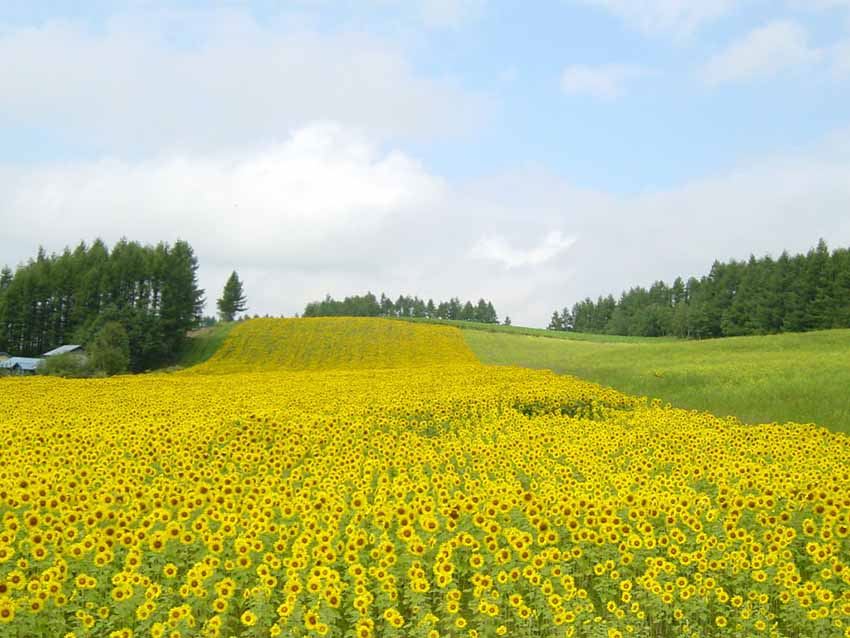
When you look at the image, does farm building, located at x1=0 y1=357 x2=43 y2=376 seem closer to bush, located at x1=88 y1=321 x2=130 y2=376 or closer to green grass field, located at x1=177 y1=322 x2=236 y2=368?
bush, located at x1=88 y1=321 x2=130 y2=376

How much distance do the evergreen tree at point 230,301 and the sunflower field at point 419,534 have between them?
4063 inches

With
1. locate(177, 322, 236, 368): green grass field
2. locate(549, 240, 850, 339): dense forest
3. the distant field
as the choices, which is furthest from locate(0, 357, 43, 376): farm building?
locate(549, 240, 850, 339): dense forest

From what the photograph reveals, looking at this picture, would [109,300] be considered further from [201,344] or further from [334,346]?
[334,346]

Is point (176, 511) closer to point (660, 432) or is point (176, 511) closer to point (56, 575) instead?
point (56, 575)

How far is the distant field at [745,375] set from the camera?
23266 mm

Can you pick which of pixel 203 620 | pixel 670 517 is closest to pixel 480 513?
pixel 670 517

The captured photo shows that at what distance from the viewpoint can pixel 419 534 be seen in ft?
28.8

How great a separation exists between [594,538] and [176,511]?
17.5ft


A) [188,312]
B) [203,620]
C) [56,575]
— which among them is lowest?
[203,620]

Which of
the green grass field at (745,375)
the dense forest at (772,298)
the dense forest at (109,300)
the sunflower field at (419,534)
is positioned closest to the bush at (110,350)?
the dense forest at (109,300)

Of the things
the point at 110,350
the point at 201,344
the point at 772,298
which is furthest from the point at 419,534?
the point at 772,298

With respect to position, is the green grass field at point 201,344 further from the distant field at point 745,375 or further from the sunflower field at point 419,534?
the sunflower field at point 419,534

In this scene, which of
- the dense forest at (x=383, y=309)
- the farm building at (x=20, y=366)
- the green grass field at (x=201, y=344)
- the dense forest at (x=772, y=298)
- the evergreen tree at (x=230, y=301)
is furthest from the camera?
the dense forest at (x=383, y=309)

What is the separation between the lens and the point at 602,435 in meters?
15.9
